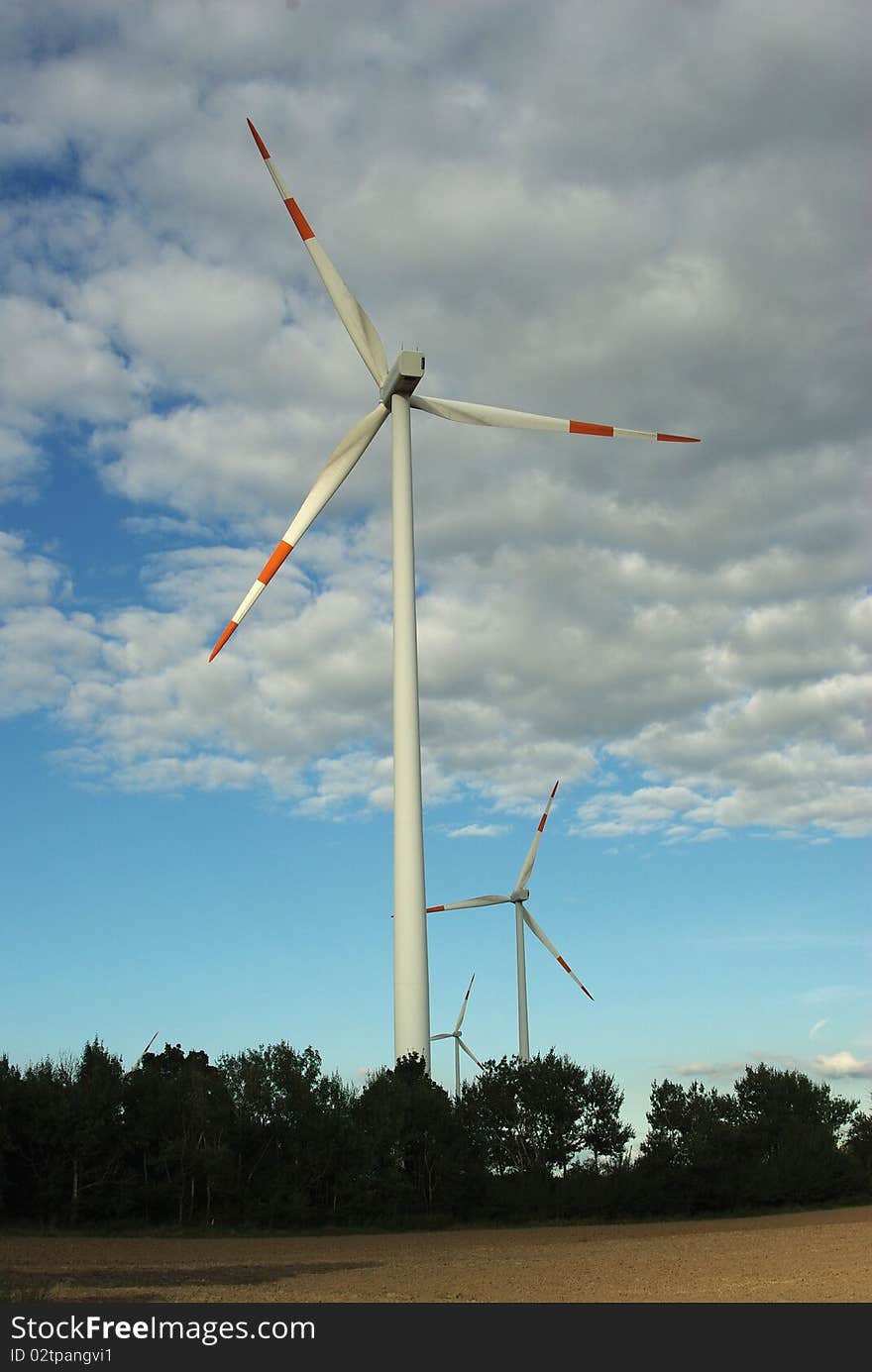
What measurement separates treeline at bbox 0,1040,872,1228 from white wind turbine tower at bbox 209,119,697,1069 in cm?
431

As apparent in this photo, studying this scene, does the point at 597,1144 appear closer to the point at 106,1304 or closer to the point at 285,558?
the point at 285,558

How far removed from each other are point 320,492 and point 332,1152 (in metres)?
31.1

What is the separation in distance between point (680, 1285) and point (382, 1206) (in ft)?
92.4

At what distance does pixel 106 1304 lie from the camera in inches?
894

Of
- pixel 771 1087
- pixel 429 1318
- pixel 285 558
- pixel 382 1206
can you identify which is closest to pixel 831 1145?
pixel 771 1087

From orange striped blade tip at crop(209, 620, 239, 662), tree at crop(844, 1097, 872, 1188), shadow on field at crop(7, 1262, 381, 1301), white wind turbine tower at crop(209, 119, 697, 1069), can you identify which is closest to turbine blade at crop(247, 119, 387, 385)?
white wind turbine tower at crop(209, 119, 697, 1069)

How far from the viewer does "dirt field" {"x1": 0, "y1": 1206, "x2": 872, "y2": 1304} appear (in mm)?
26484

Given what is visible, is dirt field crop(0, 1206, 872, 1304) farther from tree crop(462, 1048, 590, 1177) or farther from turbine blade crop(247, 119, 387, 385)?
turbine blade crop(247, 119, 387, 385)

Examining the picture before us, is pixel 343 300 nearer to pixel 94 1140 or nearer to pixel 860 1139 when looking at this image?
pixel 94 1140

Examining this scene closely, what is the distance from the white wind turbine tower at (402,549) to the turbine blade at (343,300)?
5 centimetres

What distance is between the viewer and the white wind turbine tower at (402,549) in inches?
2082

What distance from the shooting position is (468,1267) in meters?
33.9

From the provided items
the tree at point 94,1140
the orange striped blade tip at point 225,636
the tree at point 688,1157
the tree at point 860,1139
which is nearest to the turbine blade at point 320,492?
the orange striped blade tip at point 225,636

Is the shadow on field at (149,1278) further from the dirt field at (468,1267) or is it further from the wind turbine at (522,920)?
the wind turbine at (522,920)
